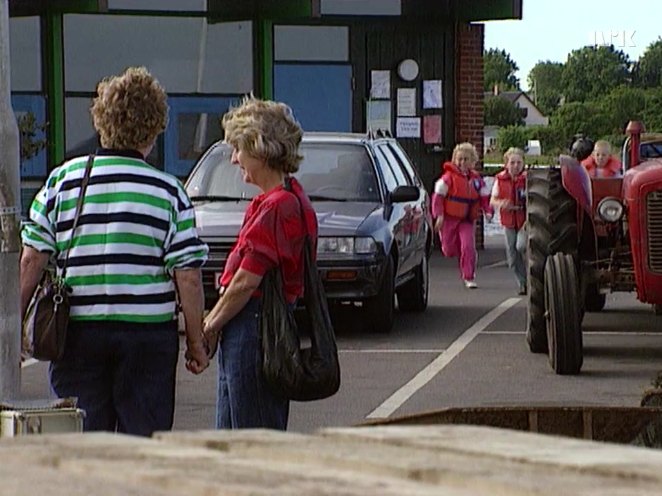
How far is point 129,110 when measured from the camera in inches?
235

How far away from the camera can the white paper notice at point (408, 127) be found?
25188mm

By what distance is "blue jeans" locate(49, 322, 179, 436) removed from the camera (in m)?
5.95

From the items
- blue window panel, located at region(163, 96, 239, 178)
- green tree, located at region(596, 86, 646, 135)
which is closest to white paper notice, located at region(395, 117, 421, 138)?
blue window panel, located at region(163, 96, 239, 178)

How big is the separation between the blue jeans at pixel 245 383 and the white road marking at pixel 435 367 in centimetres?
380

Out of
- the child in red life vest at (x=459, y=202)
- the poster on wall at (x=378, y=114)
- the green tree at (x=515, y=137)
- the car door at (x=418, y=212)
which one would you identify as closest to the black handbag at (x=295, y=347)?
the car door at (x=418, y=212)

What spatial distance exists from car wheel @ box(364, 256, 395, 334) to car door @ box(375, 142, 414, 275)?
0.37 meters

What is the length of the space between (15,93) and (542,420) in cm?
1962

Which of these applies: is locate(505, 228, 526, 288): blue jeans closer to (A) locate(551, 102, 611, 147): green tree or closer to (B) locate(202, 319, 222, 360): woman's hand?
(B) locate(202, 319, 222, 360): woman's hand

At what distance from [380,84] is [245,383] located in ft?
63.0

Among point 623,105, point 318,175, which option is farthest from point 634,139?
point 623,105

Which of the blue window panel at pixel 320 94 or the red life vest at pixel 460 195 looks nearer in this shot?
the red life vest at pixel 460 195

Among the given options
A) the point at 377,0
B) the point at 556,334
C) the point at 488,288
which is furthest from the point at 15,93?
the point at 556,334

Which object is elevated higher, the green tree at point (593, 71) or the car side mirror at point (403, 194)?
the green tree at point (593, 71)

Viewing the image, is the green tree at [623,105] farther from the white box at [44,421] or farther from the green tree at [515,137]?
the white box at [44,421]
